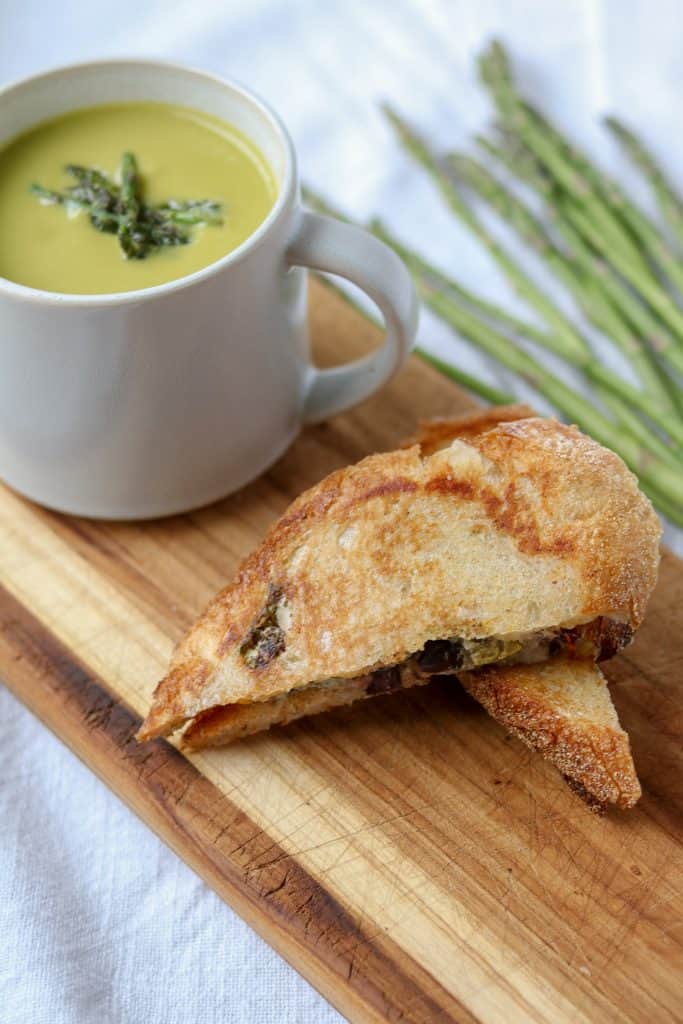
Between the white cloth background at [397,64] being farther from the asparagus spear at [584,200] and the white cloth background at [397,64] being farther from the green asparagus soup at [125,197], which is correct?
the green asparagus soup at [125,197]

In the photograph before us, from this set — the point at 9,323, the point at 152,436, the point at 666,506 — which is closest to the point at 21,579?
the point at 152,436

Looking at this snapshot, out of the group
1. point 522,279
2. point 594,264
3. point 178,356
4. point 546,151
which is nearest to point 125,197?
point 178,356

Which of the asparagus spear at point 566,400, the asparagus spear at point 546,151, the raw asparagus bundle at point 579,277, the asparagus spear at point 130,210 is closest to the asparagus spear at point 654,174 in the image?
the raw asparagus bundle at point 579,277

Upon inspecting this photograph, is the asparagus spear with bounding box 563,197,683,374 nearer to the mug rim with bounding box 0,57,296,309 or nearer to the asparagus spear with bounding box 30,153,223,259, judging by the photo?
the mug rim with bounding box 0,57,296,309

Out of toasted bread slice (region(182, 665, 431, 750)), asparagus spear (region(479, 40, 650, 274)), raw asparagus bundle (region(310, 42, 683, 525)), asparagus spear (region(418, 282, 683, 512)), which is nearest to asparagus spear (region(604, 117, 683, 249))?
raw asparagus bundle (region(310, 42, 683, 525))

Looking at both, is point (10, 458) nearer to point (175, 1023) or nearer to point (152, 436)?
point (152, 436)

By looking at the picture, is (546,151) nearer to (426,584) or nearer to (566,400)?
(566,400)
